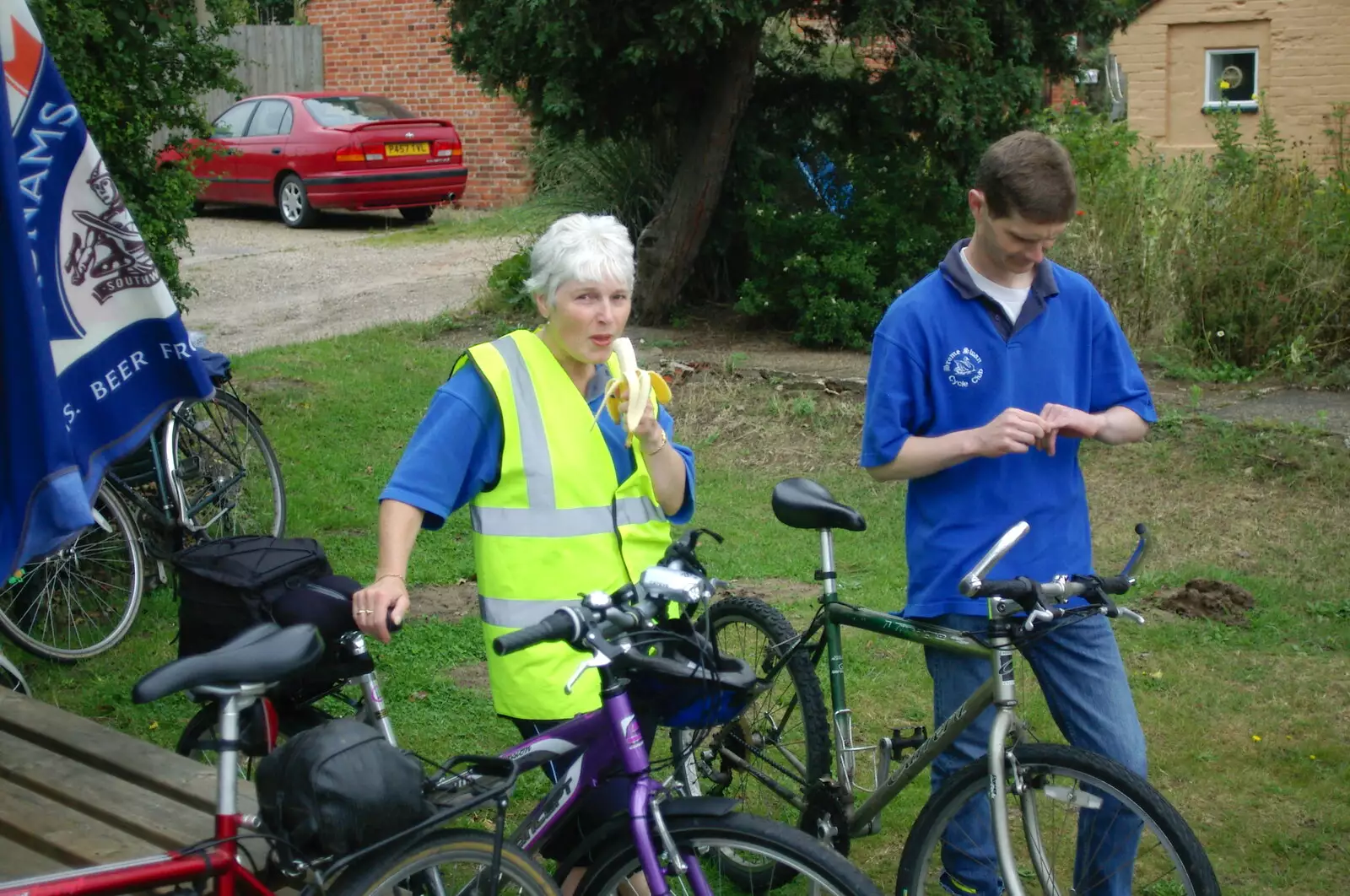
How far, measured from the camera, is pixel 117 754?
4.05 meters

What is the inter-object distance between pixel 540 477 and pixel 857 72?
26.8ft

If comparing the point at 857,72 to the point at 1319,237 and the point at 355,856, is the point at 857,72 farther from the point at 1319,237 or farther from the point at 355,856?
the point at 355,856

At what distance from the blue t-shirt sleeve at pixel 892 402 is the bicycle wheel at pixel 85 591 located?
362 cm

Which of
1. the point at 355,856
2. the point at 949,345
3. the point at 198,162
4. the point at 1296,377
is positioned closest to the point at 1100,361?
the point at 949,345

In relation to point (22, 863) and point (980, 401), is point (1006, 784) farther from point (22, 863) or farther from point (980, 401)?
point (22, 863)

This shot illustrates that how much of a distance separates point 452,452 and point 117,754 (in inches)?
60.3

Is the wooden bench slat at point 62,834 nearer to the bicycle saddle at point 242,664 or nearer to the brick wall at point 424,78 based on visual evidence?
the bicycle saddle at point 242,664

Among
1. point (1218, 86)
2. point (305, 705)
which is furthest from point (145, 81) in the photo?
point (1218, 86)

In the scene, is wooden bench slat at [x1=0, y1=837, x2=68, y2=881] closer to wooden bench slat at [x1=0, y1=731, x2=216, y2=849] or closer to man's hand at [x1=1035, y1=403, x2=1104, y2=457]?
wooden bench slat at [x1=0, y1=731, x2=216, y2=849]

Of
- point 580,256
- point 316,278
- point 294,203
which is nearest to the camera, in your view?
point 580,256

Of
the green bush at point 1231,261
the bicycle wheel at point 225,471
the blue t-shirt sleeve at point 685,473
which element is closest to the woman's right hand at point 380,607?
the blue t-shirt sleeve at point 685,473

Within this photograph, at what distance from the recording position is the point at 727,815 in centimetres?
287

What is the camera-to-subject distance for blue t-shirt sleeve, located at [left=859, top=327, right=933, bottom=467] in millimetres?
3559

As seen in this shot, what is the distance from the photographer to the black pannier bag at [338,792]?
106 inches
